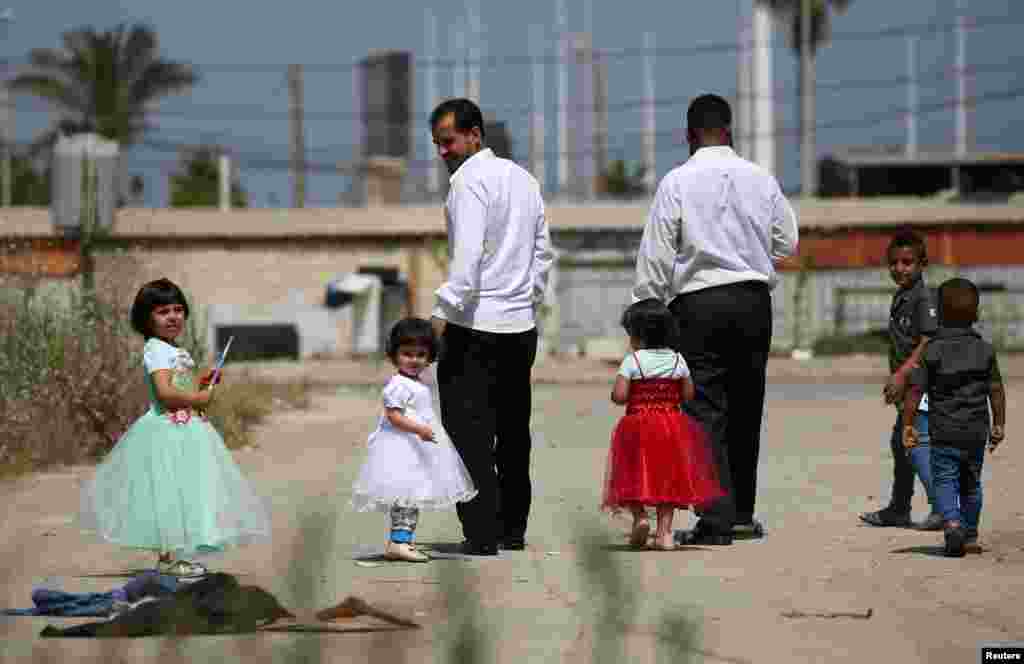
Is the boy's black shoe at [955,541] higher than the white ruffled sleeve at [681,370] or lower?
lower

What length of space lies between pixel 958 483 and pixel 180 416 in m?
3.25

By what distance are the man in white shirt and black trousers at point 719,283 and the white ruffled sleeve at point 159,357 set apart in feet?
7.23

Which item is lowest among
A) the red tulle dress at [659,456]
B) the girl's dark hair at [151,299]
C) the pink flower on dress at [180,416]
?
the red tulle dress at [659,456]

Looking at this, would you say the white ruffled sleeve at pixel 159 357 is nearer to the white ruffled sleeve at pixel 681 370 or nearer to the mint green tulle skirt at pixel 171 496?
the mint green tulle skirt at pixel 171 496

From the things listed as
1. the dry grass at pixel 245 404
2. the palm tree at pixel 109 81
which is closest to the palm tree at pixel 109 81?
the palm tree at pixel 109 81

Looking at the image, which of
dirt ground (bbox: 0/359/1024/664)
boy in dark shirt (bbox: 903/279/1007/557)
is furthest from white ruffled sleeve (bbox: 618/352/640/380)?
boy in dark shirt (bbox: 903/279/1007/557)

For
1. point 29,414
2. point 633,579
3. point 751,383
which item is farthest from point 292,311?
point 633,579

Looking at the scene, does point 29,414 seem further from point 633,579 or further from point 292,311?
point 292,311

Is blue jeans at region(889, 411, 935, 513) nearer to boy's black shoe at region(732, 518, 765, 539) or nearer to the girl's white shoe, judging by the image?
boy's black shoe at region(732, 518, 765, 539)

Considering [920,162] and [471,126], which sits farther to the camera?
[920,162]

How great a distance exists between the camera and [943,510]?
8172 millimetres

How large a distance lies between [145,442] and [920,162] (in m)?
51.1

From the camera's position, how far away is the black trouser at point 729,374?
8750 mm

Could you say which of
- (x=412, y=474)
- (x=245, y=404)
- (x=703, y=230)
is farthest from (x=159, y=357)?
(x=245, y=404)
